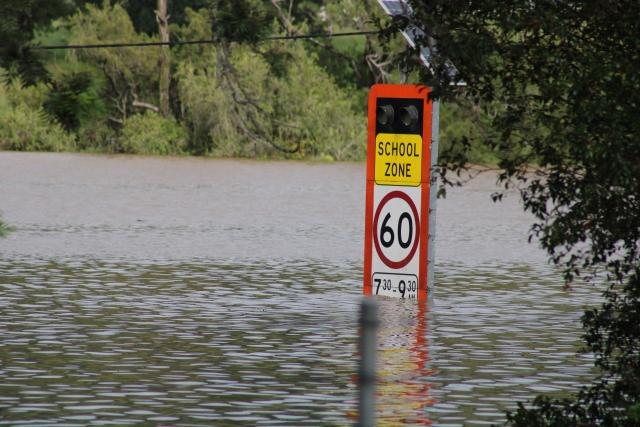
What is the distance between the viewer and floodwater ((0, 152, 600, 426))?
1087 cm

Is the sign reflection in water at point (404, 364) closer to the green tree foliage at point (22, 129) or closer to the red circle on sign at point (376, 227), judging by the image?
the red circle on sign at point (376, 227)

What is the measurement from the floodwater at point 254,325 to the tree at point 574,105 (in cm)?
152

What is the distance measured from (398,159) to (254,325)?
10.1ft

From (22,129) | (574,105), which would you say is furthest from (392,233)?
(22,129)

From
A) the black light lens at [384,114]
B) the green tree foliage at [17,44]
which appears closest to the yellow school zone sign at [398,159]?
the black light lens at [384,114]

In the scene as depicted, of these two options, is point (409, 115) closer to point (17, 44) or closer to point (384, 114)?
point (384, 114)

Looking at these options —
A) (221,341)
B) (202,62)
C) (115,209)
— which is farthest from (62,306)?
(202,62)

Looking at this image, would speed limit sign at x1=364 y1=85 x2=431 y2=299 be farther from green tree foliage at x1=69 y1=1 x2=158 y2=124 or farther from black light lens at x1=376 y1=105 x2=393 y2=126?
green tree foliage at x1=69 y1=1 x2=158 y2=124

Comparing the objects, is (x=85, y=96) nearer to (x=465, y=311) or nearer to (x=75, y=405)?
(x=75, y=405)

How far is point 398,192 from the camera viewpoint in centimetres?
1767

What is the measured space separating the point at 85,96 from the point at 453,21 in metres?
2.70

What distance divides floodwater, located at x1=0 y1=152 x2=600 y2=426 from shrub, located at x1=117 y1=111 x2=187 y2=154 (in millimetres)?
30068

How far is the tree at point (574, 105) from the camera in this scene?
8.67 m

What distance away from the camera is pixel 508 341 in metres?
14.4
